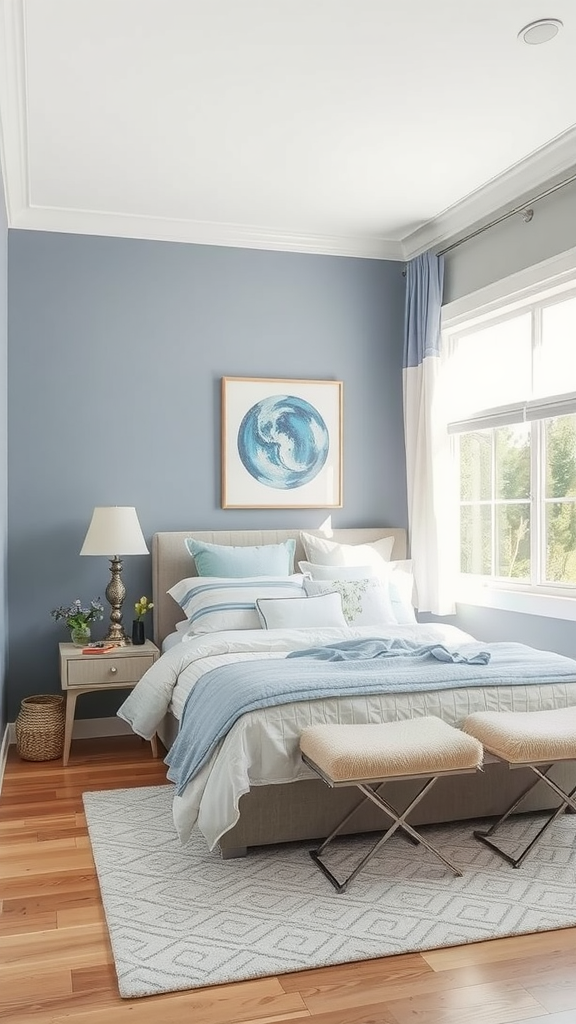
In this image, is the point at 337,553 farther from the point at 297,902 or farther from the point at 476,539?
the point at 297,902

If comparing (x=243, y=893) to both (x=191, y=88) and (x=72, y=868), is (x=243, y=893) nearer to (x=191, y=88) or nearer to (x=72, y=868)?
(x=72, y=868)

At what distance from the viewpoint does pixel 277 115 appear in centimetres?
376

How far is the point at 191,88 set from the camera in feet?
11.5

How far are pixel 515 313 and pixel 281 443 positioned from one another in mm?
1501

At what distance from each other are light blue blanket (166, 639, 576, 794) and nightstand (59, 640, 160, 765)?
103cm

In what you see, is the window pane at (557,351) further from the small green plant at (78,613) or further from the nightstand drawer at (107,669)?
the small green plant at (78,613)

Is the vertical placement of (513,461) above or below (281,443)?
below

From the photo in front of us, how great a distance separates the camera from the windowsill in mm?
4266

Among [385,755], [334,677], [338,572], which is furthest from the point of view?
[338,572]

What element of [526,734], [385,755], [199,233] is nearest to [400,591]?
[526,734]

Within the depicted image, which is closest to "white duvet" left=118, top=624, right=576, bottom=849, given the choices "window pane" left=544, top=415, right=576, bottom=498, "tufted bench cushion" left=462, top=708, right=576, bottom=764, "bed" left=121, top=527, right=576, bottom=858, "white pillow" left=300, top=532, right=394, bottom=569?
"bed" left=121, top=527, right=576, bottom=858

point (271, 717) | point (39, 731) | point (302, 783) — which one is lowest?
point (39, 731)

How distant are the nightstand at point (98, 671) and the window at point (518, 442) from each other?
1.93 meters

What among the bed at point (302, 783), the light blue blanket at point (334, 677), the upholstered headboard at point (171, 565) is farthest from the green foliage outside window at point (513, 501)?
the upholstered headboard at point (171, 565)
